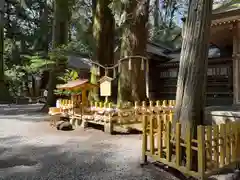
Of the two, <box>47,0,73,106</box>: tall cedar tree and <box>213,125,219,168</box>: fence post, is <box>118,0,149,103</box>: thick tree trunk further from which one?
<box>47,0,73,106</box>: tall cedar tree

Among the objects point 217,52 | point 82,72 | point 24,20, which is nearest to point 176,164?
point 217,52

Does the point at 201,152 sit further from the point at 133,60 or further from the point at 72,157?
the point at 133,60

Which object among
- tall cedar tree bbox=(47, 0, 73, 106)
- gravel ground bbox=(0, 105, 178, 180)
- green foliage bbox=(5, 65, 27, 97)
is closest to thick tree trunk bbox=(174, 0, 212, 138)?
gravel ground bbox=(0, 105, 178, 180)

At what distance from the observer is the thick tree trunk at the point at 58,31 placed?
1599 centimetres

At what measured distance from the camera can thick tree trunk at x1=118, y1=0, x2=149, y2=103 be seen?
32.9 feet

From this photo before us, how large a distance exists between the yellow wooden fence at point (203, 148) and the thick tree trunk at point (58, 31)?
11211 millimetres

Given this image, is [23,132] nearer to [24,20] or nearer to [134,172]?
[134,172]

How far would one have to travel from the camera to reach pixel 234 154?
14.9ft

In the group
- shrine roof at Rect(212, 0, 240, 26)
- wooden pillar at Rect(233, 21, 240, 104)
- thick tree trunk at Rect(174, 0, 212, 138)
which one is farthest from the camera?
wooden pillar at Rect(233, 21, 240, 104)

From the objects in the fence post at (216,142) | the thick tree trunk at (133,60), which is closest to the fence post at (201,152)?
the fence post at (216,142)

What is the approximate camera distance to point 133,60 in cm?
1007

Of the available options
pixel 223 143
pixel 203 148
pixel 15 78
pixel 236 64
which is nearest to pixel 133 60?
pixel 236 64

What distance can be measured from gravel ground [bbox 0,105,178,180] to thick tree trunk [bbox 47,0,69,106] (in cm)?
728

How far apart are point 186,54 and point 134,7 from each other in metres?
5.69
